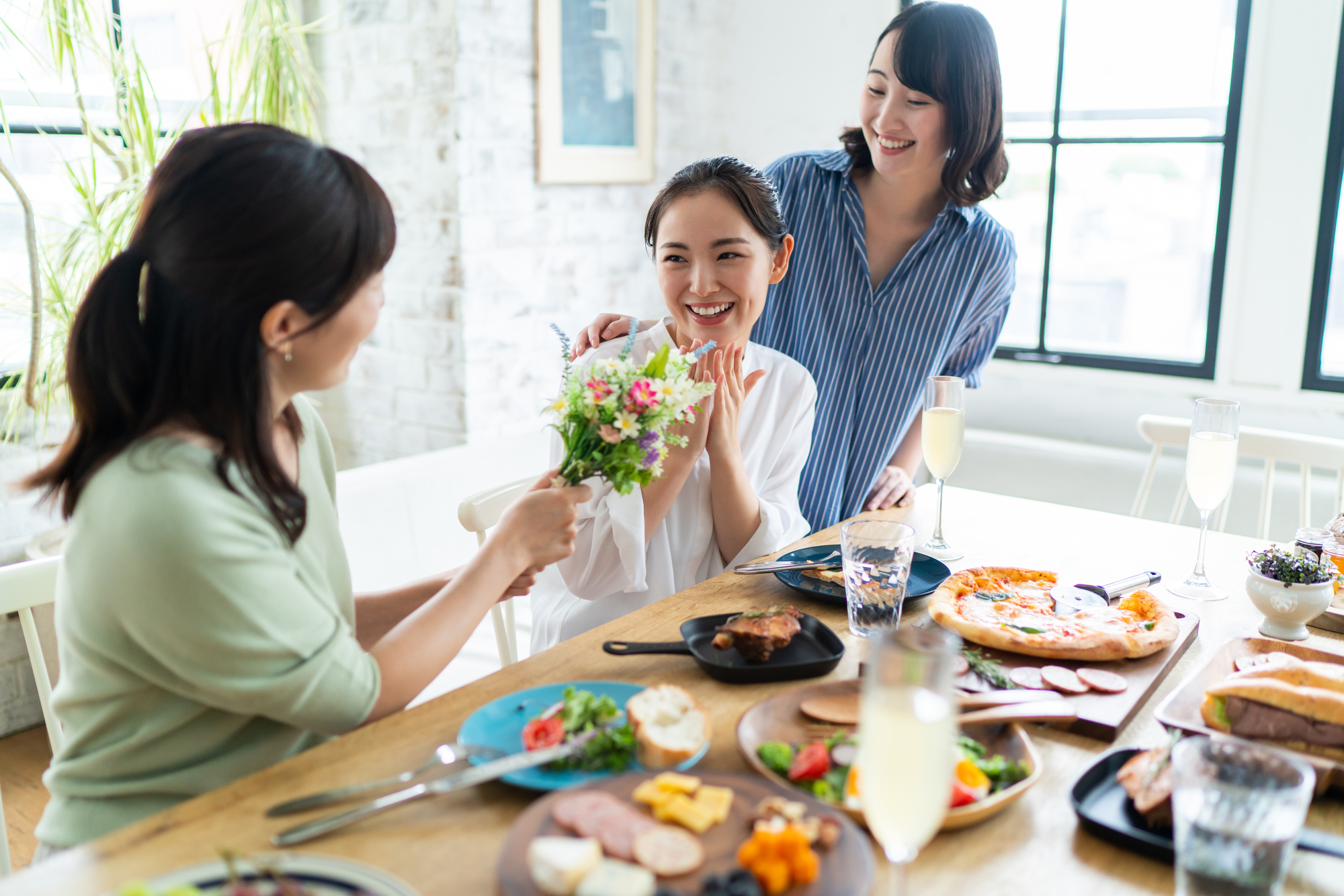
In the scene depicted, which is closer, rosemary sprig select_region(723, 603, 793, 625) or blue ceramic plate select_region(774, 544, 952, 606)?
rosemary sprig select_region(723, 603, 793, 625)

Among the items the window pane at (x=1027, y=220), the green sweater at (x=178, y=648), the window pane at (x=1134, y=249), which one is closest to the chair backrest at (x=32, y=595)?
the green sweater at (x=178, y=648)

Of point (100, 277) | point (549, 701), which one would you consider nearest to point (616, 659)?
point (549, 701)

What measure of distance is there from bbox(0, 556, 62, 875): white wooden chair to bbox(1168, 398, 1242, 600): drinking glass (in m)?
1.72

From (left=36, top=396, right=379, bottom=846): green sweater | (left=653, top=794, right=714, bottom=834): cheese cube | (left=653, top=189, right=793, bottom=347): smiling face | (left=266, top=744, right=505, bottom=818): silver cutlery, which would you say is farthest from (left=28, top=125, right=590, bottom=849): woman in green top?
(left=653, top=189, right=793, bottom=347): smiling face

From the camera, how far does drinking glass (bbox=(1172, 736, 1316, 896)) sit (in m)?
0.82

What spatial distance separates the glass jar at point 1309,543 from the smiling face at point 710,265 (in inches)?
36.3

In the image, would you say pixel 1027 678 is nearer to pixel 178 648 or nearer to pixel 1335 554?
pixel 1335 554

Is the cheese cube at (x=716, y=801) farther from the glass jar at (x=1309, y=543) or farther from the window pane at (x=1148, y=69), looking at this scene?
the window pane at (x=1148, y=69)

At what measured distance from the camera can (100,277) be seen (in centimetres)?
110

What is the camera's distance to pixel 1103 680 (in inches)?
49.6

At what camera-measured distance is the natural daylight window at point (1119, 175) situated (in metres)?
3.36

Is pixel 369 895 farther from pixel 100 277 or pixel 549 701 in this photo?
pixel 100 277

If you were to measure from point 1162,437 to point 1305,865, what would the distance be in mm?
1796

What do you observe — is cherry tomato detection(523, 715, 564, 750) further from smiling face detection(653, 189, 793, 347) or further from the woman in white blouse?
smiling face detection(653, 189, 793, 347)
